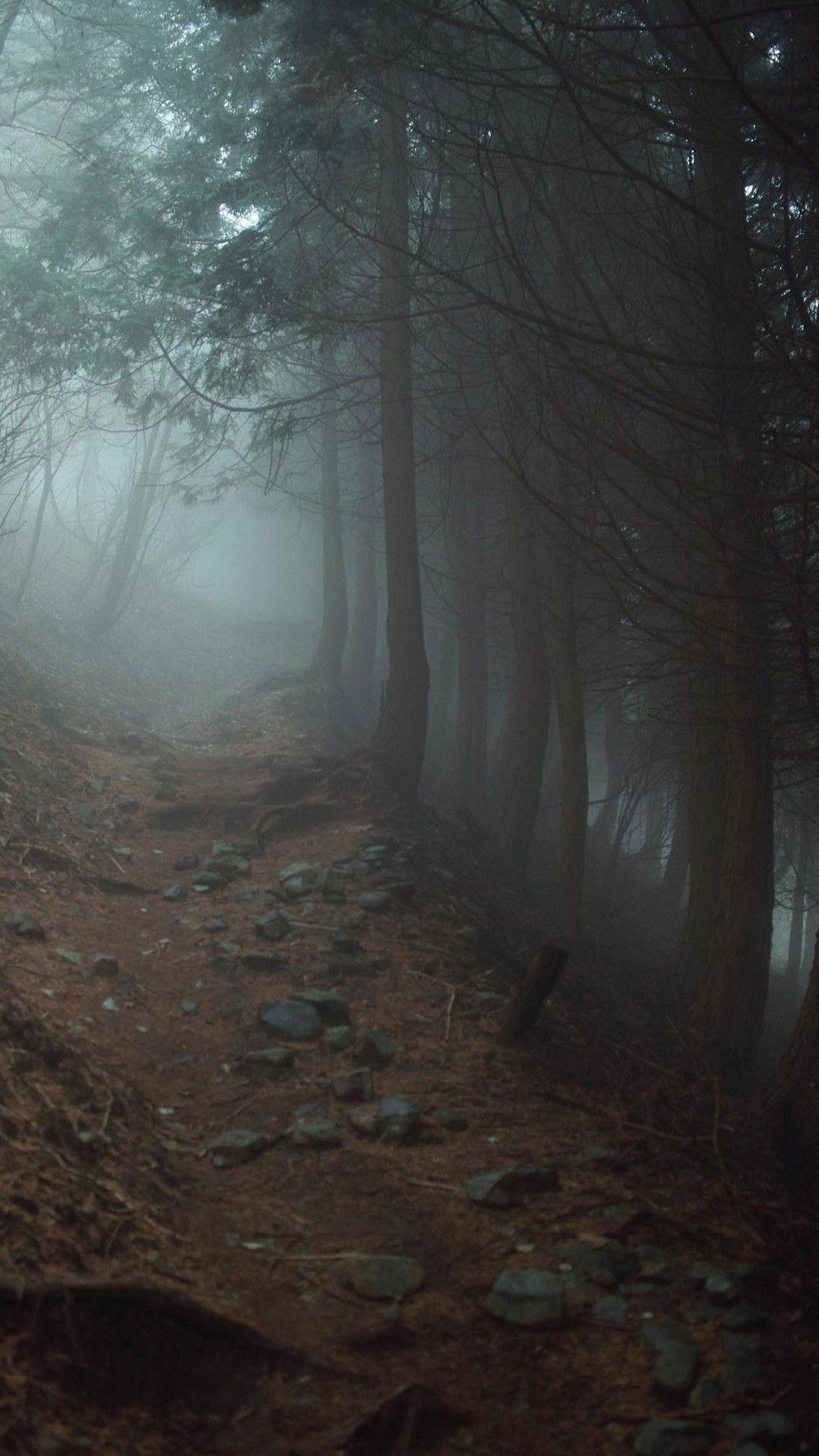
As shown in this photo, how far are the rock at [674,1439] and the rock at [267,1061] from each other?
9.11 feet

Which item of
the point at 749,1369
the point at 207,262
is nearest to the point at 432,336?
the point at 207,262

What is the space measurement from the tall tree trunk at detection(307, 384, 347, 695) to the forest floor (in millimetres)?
14587

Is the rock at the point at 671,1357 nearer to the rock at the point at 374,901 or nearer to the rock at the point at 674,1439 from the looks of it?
the rock at the point at 674,1439

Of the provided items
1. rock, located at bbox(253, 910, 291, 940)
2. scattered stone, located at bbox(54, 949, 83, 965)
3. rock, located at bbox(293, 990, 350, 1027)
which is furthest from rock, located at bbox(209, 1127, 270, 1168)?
rock, located at bbox(253, 910, 291, 940)

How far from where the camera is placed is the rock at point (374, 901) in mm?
8094

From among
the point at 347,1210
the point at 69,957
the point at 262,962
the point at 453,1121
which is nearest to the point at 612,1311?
the point at 347,1210

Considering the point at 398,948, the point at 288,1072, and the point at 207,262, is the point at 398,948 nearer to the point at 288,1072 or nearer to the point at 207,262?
the point at 288,1072

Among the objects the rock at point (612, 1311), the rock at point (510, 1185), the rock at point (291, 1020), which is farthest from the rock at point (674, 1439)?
the rock at point (291, 1020)

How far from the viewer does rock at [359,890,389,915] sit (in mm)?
8094

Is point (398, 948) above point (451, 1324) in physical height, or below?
above

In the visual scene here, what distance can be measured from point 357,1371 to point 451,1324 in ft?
1.38

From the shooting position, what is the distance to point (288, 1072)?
5.36 metres

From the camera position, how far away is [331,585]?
22.8 meters

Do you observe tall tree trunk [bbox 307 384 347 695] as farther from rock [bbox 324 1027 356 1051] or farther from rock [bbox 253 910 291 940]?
rock [bbox 324 1027 356 1051]
